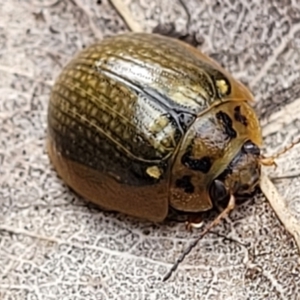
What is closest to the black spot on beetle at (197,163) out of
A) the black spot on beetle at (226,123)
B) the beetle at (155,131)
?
the beetle at (155,131)

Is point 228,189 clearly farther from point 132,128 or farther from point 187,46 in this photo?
point 187,46

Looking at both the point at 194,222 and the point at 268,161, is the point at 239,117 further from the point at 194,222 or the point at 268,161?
the point at 194,222

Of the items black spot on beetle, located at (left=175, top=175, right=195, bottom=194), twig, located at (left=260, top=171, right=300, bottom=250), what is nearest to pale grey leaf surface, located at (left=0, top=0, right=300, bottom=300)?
twig, located at (left=260, top=171, right=300, bottom=250)

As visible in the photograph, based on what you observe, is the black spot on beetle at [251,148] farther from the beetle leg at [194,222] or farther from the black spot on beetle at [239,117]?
the beetle leg at [194,222]

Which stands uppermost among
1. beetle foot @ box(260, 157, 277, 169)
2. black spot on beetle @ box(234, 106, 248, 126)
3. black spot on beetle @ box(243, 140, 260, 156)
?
black spot on beetle @ box(234, 106, 248, 126)

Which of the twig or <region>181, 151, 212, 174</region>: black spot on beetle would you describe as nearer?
the twig

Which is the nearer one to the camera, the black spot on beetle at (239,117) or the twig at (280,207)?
the twig at (280,207)

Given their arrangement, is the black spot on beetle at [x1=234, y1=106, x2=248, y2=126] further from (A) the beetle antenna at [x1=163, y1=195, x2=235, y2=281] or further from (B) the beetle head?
(A) the beetle antenna at [x1=163, y1=195, x2=235, y2=281]

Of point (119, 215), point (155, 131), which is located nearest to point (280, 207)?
point (155, 131)
